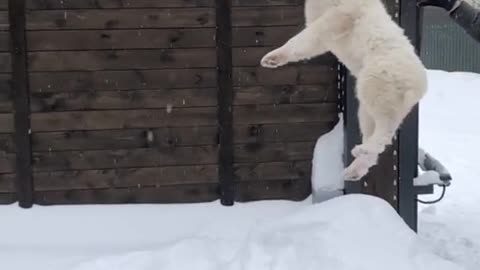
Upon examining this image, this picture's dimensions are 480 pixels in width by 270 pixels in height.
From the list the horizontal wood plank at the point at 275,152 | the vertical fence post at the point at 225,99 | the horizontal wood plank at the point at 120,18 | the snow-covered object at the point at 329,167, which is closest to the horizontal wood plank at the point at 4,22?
the horizontal wood plank at the point at 120,18

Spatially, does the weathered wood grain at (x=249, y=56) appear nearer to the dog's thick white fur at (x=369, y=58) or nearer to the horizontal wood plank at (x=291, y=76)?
the horizontal wood plank at (x=291, y=76)

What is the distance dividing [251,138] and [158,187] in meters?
0.72

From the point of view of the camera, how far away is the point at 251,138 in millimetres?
5383

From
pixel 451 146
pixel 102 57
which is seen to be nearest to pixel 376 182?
pixel 102 57

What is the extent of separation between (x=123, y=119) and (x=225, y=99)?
70 cm

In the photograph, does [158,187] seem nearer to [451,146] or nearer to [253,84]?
[253,84]

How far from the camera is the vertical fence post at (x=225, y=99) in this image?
524 cm

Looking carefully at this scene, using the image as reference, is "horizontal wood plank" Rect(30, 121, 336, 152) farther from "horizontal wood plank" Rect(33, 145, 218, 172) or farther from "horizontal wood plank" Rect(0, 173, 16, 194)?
"horizontal wood plank" Rect(0, 173, 16, 194)

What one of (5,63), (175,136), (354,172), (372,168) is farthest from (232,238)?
(354,172)

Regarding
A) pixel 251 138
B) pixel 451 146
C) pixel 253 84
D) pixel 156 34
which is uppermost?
pixel 156 34

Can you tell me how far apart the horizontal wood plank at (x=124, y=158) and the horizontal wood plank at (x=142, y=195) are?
17 centimetres

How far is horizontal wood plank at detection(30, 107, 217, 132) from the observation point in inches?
209

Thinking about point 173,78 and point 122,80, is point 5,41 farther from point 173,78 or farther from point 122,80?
point 173,78

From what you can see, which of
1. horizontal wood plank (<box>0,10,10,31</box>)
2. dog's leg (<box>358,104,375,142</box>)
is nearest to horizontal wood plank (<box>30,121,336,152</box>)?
horizontal wood plank (<box>0,10,10,31</box>)
